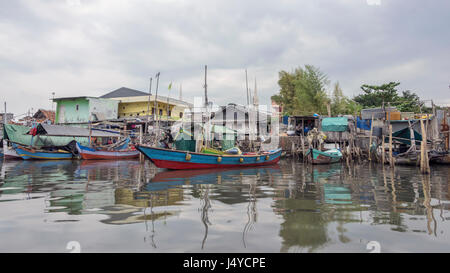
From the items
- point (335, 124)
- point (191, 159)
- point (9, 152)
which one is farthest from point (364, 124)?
point (9, 152)

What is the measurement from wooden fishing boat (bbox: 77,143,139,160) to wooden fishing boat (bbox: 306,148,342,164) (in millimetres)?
17148

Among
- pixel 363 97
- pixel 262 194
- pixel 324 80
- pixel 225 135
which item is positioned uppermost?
pixel 324 80

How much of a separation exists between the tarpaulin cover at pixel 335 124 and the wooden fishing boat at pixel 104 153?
19254 mm

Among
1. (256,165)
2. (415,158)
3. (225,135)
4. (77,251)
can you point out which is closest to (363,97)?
(415,158)

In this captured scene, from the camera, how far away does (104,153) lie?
24.8 meters

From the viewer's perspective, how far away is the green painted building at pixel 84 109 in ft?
108

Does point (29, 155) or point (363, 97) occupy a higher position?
point (363, 97)

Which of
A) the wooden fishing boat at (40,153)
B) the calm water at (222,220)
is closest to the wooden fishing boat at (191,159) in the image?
the calm water at (222,220)

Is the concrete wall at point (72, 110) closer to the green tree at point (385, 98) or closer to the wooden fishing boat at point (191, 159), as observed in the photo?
the wooden fishing boat at point (191, 159)

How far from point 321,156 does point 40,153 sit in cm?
2400

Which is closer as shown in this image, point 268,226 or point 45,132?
point 268,226
